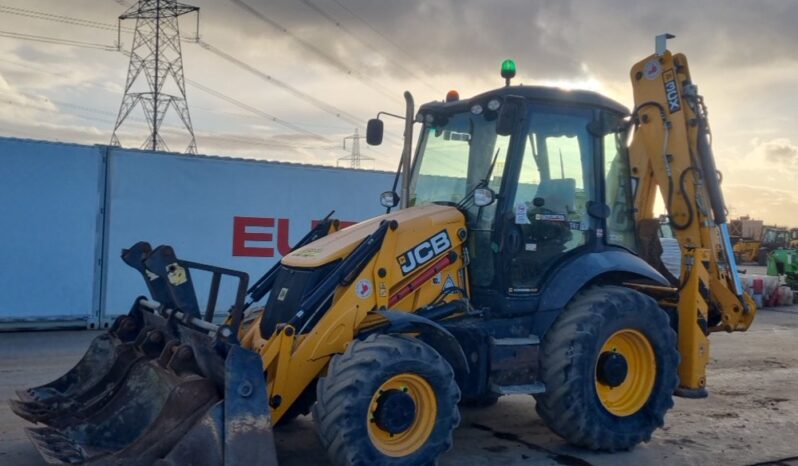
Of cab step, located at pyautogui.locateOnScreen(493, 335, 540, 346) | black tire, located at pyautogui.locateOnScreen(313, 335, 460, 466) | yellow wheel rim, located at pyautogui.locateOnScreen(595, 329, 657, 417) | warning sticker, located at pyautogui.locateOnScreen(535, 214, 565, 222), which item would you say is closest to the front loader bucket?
black tire, located at pyautogui.locateOnScreen(313, 335, 460, 466)

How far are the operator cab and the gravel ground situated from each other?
3.82ft

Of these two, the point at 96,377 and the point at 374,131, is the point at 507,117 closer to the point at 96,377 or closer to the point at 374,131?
the point at 374,131

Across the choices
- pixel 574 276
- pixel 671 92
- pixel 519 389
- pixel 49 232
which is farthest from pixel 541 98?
pixel 49 232

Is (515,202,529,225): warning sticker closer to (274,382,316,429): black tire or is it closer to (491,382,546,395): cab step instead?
(491,382,546,395): cab step

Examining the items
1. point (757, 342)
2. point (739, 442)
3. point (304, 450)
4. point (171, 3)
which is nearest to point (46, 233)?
point (304, 450)

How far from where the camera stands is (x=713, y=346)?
1234cm

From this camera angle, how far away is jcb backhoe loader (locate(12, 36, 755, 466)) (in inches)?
185

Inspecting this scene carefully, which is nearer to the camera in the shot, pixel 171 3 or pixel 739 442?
pixel 739 442

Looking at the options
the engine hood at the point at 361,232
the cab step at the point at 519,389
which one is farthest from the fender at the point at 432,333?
the engine hood at the point at 361,232

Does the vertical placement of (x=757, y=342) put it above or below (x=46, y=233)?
below

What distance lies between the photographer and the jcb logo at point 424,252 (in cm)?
567

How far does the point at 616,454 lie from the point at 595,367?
0.73 metres

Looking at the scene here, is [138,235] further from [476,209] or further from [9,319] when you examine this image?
[476,209]

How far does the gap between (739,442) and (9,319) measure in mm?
10007
